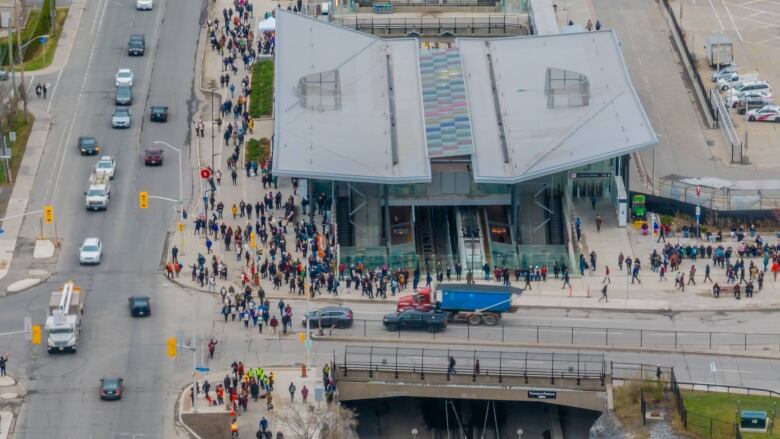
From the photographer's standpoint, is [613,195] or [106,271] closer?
[106,271]

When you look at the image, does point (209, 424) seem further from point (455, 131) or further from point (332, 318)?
point (455, 131)

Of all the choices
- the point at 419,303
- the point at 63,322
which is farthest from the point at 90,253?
the point at 419,303

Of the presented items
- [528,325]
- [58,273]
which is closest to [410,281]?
[528,325]

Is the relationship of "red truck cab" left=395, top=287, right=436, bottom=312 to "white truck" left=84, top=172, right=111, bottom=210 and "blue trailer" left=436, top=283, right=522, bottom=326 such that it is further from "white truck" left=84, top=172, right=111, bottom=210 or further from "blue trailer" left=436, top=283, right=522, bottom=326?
"white truck" left=84, top=172, right=111, bottom=210

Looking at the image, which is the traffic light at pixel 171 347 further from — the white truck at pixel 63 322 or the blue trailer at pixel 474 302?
the blue trailer at pixel 474 302

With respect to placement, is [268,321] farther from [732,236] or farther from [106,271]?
[732,236]
